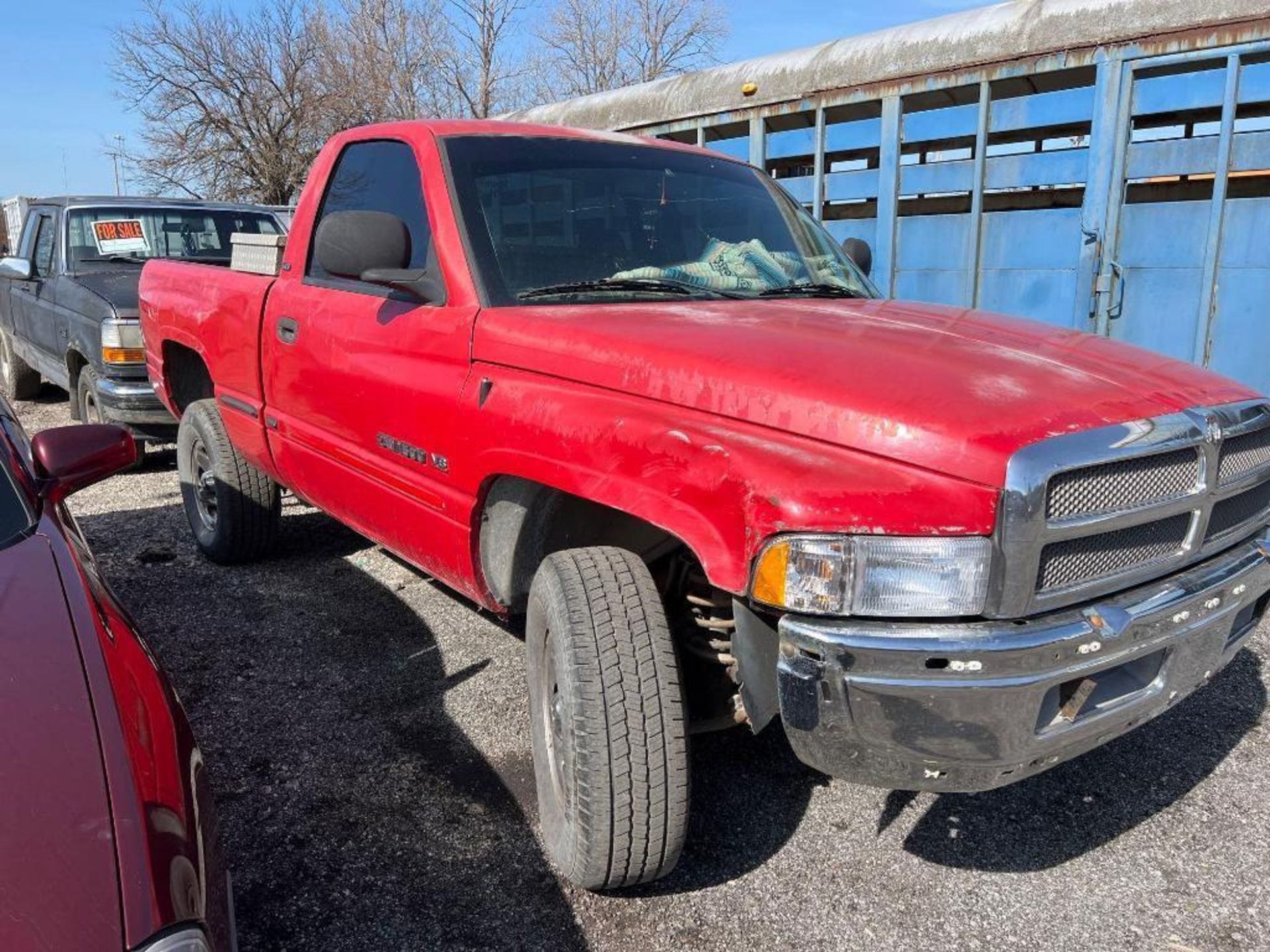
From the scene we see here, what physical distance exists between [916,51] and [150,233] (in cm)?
563

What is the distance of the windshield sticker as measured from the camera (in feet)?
23.1

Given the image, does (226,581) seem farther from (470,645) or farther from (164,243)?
(164,243)

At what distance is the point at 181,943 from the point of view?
1326 millimetres

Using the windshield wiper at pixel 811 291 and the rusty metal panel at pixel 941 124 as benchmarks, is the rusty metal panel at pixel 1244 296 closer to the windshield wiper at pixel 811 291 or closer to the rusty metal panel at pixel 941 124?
the rusty metal panel at pixel 941 124

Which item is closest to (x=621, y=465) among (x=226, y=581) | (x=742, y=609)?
(x=742, y=609)

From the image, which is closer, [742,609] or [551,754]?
[742,609]

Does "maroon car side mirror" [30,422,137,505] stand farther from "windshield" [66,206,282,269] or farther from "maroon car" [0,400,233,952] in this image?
"windshield" [66,206,282,269]

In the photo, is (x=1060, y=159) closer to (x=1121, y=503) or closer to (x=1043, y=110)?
(x=1043, y=110)

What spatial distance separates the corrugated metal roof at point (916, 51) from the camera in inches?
212

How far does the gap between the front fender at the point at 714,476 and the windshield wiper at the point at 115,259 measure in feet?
18.9

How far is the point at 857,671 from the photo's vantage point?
1834mm

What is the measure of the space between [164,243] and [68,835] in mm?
6844

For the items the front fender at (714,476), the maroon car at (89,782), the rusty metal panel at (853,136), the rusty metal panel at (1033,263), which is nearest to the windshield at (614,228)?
the front fender at (714,476)

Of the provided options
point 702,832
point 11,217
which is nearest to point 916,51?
point 702,832
